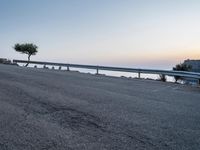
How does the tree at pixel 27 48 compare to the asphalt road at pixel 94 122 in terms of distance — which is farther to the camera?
the tree at pixel 27 48

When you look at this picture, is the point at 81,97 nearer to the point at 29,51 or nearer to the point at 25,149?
the point at 25,149

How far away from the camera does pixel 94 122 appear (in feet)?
23.8


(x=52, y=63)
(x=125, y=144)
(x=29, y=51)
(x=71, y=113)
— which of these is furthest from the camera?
(x=29, y=51)

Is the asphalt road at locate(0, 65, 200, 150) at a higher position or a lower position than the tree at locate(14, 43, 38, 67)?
lower

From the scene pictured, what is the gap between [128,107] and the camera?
909 cm

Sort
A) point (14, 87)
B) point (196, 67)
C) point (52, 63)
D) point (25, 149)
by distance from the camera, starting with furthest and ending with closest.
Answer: point (196, 67) < point (52, 63) < point (14, 87) < point (25, 149)

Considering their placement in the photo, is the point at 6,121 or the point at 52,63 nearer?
the point at 6,121

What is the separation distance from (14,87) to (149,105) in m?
5.28

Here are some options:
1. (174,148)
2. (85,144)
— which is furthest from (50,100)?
(174,148)

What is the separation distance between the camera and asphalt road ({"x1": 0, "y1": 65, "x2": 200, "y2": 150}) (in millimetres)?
5809

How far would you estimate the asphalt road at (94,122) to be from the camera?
19.1 ft

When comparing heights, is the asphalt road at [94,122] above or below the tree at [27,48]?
below

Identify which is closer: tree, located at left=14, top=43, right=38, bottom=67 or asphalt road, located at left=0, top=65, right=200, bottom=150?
asphalt road, located at left=0, top=65, right=200, bottom=150

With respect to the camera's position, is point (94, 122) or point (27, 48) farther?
point (27, 48)
